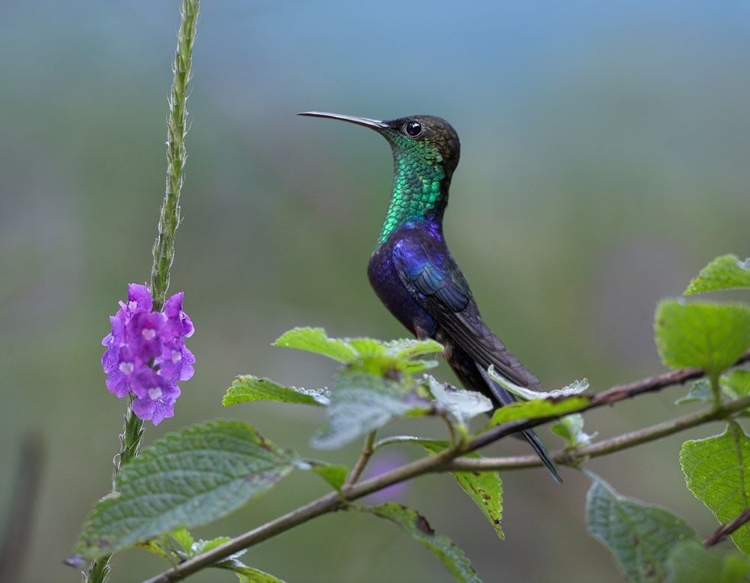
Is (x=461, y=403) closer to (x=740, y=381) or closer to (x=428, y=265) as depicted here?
(x=740, y=381)

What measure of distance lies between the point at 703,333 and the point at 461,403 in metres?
0.18

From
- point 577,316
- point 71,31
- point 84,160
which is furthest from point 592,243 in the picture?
point 71,31

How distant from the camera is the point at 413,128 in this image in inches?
73.5

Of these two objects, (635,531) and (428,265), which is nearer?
(635,531)

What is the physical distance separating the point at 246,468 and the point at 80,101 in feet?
16.0

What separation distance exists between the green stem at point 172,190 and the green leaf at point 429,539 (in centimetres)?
25

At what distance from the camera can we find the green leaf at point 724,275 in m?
0.69

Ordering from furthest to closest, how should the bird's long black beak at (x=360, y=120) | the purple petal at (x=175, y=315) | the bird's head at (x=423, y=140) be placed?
the bird's head at (x=423, y=140), the bird's long black beak at (x=360, y=120), the purple petal at (x=175, y=315)

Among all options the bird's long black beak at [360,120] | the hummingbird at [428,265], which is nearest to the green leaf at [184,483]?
the hummingbird at [428,265]

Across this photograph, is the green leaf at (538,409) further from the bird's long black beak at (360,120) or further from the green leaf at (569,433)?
the bird's long black beak at (360,120)

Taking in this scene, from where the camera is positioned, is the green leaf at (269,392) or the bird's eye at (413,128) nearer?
the green leaf at (269,392)

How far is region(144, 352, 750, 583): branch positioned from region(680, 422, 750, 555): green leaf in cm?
13

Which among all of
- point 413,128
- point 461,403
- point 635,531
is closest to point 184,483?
point 461,403

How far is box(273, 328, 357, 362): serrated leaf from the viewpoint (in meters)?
0.68
